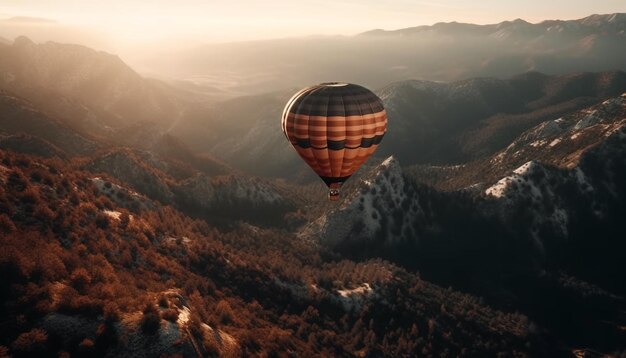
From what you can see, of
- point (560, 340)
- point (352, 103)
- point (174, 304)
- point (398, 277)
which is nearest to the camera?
point (174, 304)

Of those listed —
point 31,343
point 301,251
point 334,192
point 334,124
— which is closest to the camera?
point 31,343

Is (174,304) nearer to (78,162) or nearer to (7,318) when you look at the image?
(7,318)

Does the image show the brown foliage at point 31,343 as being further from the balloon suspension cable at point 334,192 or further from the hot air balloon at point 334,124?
the balloon suspension cable at point 334,192

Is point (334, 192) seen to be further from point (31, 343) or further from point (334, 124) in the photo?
point (31, 343)

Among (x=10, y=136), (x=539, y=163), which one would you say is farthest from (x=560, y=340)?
(x=10, y=136)

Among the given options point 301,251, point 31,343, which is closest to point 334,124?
point 31,343

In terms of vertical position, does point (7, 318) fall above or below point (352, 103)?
below

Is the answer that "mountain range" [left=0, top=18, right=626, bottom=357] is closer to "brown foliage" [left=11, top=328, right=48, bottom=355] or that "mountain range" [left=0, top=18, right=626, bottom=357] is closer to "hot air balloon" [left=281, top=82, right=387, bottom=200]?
"brown foliage" [left=11, top=328, right=48, bottom=355]

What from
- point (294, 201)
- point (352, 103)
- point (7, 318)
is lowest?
point (294, 201)
